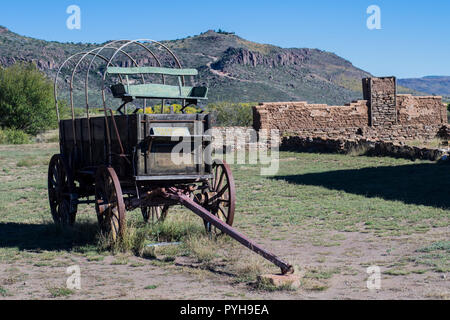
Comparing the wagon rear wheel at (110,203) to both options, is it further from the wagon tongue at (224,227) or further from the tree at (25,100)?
the tree at (25,100)

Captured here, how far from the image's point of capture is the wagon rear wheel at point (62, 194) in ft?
29.7

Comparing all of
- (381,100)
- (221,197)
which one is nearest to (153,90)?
(221,197)

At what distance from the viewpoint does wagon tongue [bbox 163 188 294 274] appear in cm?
593

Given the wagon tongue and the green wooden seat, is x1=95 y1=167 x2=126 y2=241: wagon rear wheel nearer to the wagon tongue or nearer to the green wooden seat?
the wagon tongue

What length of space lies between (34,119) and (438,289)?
1263 inches

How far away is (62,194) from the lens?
938 cm

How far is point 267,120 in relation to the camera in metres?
25.0

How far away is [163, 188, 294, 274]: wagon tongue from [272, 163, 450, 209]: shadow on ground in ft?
17.4

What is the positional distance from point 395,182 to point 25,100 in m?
26.0

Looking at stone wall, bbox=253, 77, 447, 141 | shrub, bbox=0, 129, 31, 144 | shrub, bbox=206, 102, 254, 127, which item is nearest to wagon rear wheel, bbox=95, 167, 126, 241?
stone wall, bbox=253, 77, 447, 141

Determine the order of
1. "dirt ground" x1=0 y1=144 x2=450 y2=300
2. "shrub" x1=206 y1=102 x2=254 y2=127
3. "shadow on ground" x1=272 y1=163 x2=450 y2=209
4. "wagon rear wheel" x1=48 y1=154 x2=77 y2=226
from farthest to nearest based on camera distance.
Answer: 1. "shrub" x1=206 y1=102 x2=254 y2=127
2. "shadow on ground" x1=272 y1=163 x2=450 y2=209
3. "wagon rear wheel" x1=48 y1=154 x2=77 y2=226
4. "dirt ground" x1=0 y1=144 x2=450 y2=300

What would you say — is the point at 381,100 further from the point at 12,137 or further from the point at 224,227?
the point at 224,227

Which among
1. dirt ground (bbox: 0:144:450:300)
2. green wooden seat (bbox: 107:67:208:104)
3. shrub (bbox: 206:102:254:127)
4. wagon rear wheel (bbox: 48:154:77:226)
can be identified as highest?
shrub (bbox: 206:102:254:127)
